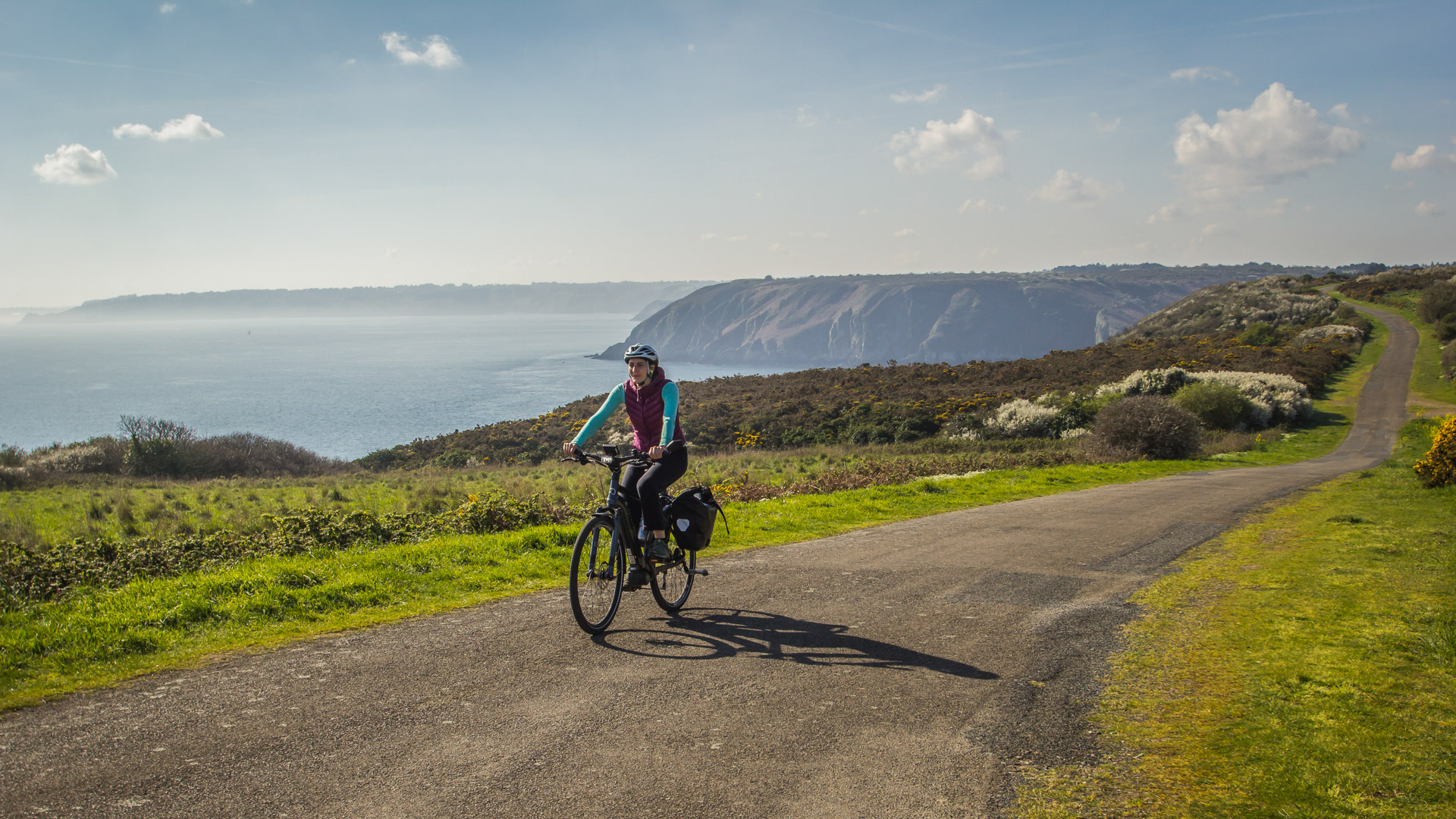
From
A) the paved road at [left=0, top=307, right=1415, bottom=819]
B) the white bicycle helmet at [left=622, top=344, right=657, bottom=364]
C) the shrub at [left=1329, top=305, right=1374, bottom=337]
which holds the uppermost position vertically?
the shrub at [left=1329, top=305, right=1374, bottom=337]

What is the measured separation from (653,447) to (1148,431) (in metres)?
23.4

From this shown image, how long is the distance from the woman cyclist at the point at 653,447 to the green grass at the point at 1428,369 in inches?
2012

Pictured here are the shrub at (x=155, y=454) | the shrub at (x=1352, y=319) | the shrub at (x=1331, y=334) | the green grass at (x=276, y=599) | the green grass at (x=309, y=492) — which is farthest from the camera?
the shrub at (x=1352, y=319)

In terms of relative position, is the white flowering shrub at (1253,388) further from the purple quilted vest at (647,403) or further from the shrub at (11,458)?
the shrub at (11,458)

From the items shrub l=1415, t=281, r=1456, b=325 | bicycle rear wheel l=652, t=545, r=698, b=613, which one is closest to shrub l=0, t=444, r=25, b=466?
bicycle rear wheel l=652, t=545, r=698, b=613

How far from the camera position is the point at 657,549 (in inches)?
248

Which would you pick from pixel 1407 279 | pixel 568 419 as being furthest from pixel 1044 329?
pixel 568 419

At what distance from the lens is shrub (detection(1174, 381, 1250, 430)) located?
106 feet

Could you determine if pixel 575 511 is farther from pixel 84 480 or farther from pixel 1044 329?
pixel 1044 329

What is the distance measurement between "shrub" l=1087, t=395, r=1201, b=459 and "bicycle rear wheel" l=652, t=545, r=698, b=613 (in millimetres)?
21816

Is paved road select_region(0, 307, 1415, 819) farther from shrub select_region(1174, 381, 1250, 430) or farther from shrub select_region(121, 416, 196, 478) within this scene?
shrub select_region(121, 416, 196, 478)

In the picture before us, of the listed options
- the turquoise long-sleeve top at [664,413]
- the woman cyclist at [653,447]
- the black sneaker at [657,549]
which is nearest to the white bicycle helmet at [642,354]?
the woman cyclist at [653,447]

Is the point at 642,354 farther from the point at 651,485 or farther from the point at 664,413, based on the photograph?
the point at 651,485

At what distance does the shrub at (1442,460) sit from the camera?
1326 centimetres
